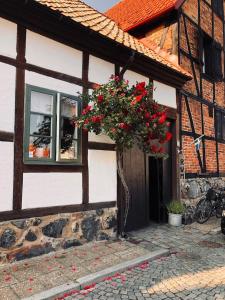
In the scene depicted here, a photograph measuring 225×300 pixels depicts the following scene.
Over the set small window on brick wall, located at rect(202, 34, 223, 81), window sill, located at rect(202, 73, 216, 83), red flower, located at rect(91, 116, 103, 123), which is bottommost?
red flower, located at rect(91, 116, 103, 123)

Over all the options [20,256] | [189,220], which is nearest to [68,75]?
[20,256]

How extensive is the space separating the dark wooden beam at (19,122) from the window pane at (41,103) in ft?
0.82

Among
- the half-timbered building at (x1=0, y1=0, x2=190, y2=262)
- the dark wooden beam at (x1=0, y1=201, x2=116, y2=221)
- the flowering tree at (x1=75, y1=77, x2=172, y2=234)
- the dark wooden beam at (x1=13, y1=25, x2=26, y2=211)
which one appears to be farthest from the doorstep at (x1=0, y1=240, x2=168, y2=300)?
the flowering tree at (x1=75, y1=77, x2=172, y2=234)

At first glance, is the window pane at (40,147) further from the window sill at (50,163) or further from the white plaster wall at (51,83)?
the white plaster wall at (51,83)

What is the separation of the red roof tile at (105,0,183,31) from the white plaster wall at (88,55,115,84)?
12.1ft

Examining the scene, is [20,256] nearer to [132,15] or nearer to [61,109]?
[61,109]

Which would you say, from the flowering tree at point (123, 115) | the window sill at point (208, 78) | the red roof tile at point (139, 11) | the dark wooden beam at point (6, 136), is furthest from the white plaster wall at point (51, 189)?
the window sill at point (208, 78)

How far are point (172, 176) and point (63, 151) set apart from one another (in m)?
3.96

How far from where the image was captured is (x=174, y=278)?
4363 millimetres

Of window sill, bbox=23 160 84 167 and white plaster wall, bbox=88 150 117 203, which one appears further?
white plaster wall, bbox=88 150 117 203

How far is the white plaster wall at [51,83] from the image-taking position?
5.05 m

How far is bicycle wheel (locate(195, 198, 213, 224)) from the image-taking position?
8375 millimetres

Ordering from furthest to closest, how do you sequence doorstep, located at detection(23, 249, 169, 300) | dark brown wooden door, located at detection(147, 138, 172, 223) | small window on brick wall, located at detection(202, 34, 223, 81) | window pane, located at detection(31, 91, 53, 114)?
small window on brick wall, located at detection(202, 34, 223, 81), dark brown wooden door, located at detection(147, 138, 172, 223), window pane, located at detection(31, 91, 53, 114), doorstep, located at detection(23, 249, 169, 300)

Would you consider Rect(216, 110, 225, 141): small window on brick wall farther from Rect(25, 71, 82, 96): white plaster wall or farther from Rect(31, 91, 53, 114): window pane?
Rect(31, 91, 53, 114): window pane
